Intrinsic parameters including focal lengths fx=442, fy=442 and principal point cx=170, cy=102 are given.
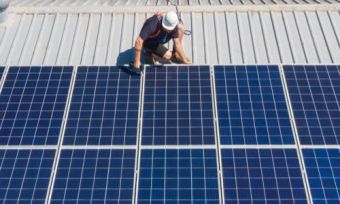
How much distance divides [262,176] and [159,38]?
18.2 ft

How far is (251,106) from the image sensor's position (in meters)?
13.7

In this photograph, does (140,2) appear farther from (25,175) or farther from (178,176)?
(25,175)

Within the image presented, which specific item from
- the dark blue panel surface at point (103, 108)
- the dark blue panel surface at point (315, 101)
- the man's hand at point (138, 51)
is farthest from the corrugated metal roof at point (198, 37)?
the man's hand at point (138, 51)

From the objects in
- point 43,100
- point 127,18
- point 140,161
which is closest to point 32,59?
point 43,100

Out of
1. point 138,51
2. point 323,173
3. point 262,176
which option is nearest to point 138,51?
point 138,51

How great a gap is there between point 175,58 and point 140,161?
13.8 ft

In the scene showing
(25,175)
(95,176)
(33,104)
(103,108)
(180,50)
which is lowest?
(25,175)

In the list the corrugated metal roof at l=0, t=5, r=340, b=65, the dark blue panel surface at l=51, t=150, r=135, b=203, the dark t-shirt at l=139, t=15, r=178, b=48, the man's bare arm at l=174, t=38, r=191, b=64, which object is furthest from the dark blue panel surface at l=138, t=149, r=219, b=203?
the corrugated metal roof at l=0, t=5, r=340, b=65

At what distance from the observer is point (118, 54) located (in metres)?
15.8

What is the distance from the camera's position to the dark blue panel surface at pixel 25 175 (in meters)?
11.9

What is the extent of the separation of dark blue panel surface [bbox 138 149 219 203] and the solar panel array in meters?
0.03

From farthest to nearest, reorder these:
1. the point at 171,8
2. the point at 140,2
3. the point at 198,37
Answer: the point at 140,2 → the point at 171,8 → the point at 198,37

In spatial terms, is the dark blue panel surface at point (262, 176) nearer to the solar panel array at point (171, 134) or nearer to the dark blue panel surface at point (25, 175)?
the solar panel array at point (171, 134)

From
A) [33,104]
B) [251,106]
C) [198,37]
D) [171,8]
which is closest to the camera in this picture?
[251,106]
